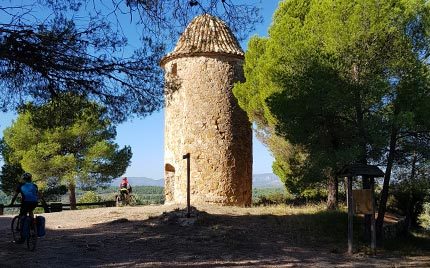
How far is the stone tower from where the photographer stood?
52.3ft

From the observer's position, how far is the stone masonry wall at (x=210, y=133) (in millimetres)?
15930

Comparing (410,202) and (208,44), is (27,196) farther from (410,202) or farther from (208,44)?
(410,202)

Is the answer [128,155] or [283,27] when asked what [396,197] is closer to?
[283,27]

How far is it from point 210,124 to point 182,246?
706cm

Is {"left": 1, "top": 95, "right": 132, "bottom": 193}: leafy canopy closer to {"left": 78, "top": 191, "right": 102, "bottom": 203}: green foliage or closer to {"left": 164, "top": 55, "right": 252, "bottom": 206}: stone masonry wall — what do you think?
{"left": 78, "top": 191, "right": 102, "bottom": 203}: green foliage

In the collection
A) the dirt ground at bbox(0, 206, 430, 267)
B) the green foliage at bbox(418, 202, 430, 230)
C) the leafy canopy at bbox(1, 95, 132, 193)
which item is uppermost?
the leafy canopy at bbox(1, 95, 132, 193)

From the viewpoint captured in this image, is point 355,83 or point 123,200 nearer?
point 355,83

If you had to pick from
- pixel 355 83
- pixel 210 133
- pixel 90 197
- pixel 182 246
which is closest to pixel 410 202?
pixel 210 133

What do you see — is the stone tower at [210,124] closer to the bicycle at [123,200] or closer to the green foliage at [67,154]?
the bicycle at [123,200]

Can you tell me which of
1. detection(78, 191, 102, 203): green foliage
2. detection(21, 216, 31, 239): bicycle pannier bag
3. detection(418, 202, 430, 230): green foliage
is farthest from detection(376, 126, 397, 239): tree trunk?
detection(78, 191, 102, 203): green foliage

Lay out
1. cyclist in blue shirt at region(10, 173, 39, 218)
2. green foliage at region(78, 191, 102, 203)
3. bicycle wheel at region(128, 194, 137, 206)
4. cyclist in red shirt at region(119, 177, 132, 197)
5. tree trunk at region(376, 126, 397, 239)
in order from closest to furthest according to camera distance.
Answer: cyclist in blue shirt at region(10, 173, 39, 218) → tree trunk at region(376, 126, 397, 239) → cyclist in red shirt at region(119, 177, 132, 197) → bicycle wheel at region(128, 194, 137, 206) → green foliage at region(78, 191, 102, 203)

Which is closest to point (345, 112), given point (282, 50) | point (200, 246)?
point (282, 50)

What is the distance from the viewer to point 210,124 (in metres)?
16.1

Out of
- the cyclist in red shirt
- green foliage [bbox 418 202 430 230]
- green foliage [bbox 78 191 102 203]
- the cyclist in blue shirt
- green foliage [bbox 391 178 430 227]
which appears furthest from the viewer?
green foliage [bbox 78 191 102 203]
